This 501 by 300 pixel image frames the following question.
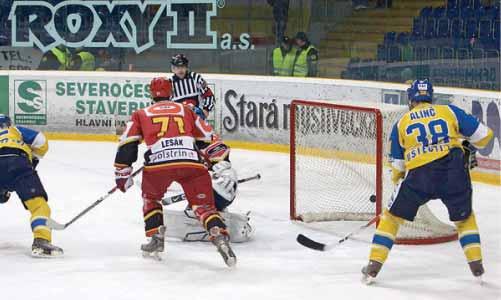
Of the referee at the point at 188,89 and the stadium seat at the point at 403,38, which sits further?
the stadium seat at the point at 403,38

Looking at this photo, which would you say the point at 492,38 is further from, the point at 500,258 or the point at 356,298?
the point at 356,298

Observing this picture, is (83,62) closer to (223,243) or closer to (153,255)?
(153,255)

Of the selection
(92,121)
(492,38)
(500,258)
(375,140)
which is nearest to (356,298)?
(500,258)

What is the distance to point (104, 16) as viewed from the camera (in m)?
12.5

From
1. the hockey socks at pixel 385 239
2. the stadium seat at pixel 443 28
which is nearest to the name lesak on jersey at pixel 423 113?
the hockey socks at pixel 385 239

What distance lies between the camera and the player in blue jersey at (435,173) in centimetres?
551

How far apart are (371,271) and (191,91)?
132 inches

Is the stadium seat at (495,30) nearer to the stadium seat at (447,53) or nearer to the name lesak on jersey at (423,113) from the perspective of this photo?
the stadium seat at (447,53)

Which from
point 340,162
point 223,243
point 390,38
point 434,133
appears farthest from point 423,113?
point 390,38

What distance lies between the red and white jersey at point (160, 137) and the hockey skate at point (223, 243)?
398 mm

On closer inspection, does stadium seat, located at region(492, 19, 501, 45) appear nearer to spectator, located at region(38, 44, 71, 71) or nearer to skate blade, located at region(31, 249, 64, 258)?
spectator, located at region(38, 44, 71, 71)

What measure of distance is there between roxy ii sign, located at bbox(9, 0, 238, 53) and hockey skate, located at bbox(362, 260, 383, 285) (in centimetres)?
679

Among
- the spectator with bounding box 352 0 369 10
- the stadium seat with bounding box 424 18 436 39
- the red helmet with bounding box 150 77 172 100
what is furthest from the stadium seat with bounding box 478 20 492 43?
the red helmet with bounding box 150 77 172 100

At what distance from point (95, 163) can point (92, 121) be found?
182 centimetres
